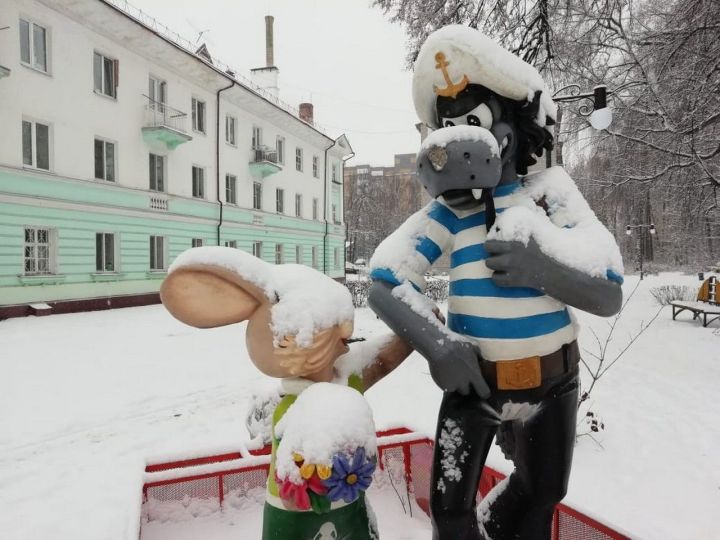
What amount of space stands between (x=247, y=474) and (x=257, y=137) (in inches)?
655

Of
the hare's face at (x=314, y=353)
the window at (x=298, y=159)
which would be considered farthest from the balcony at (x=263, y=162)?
the hare's face at (x=314, y=353)

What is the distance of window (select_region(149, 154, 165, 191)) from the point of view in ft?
42.8

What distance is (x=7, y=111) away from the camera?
944 centimetres

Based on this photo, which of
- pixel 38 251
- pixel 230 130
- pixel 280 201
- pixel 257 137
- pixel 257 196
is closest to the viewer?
pixel 38 251

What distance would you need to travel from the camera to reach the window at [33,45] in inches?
391

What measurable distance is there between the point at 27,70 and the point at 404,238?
11689 millimetres

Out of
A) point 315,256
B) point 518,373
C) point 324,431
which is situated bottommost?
point 324,431

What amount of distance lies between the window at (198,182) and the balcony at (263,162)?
2.37 metres

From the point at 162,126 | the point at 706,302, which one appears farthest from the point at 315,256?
the point at 706,302

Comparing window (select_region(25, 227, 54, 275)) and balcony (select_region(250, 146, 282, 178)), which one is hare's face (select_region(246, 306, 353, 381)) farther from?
balcony (select_region(250, 146, 282, 178))

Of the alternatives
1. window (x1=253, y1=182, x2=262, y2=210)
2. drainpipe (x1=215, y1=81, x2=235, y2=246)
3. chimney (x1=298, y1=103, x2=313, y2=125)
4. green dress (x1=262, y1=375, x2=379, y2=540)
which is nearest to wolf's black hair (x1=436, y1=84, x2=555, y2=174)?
green dress (x1=262, y1=375, x2=379, y2=540)

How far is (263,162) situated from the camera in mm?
16844

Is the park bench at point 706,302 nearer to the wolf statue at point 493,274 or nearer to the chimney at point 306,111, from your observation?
the wolf statue at point 493,274

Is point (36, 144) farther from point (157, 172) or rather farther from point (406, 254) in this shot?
point (406, 254)
